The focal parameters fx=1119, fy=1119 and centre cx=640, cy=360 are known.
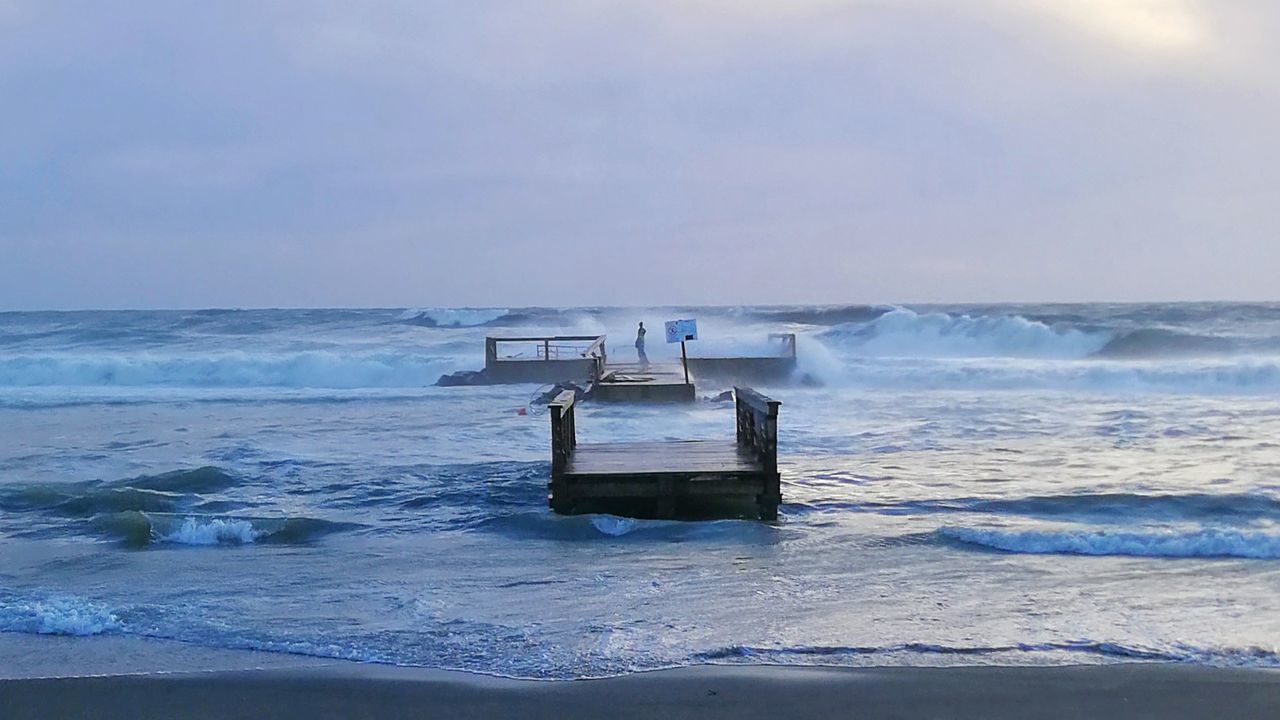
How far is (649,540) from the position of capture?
11156 millimetres

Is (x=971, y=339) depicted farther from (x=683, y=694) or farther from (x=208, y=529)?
(x=683, y=694)

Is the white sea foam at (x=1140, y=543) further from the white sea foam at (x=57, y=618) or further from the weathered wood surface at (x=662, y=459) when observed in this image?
the white sea foam at (x=57, y=618)

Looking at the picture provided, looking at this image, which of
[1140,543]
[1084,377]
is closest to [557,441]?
[1140,543]

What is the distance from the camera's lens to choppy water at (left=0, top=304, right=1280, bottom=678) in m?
7.49

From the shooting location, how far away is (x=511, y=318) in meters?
83.3

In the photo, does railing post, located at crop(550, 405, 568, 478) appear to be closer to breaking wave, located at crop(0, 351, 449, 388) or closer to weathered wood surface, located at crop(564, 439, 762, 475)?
weathered wood surface, located at crop(564, 439, 762, 475)

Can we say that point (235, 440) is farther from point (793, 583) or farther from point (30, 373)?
point (30, 373)

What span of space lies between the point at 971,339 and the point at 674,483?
43.8 meters

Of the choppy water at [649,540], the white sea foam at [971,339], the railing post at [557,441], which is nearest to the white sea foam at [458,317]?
the white sea foam at [971,339]

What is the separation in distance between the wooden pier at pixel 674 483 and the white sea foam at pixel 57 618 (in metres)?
5.15

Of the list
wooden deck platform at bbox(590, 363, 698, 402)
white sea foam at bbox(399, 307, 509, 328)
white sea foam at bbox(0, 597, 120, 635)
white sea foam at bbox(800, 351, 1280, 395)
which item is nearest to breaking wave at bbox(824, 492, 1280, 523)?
white sea foam at bbox(0, 597, 120, 635)

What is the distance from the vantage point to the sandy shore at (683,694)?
238 inches

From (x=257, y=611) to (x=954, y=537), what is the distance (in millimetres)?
6433

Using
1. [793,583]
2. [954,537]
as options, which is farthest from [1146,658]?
[954,537]
